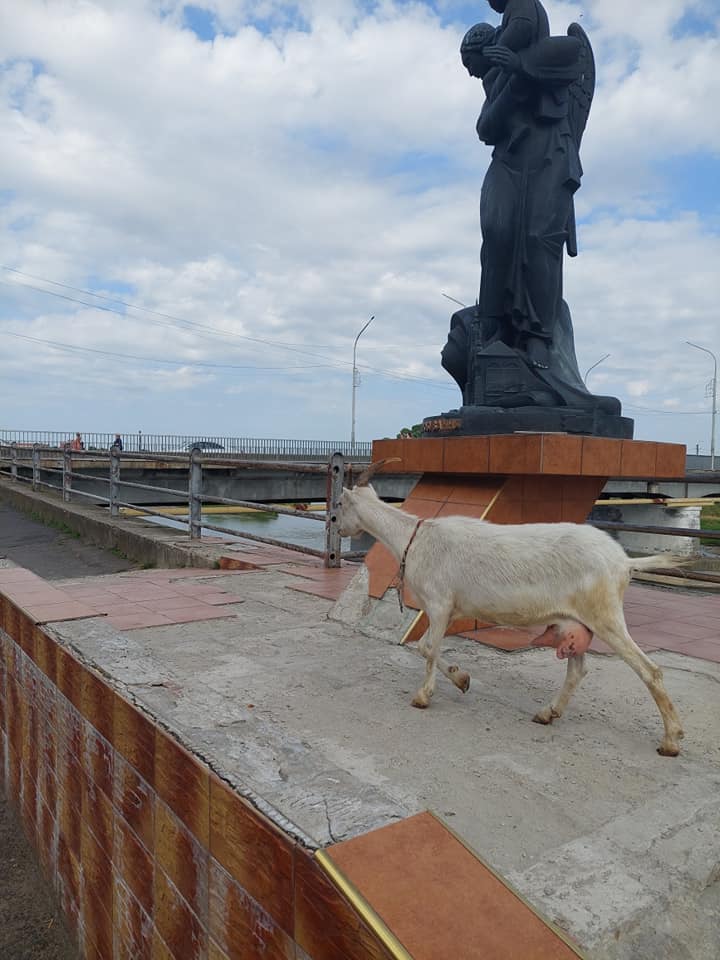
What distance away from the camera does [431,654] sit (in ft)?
10.1

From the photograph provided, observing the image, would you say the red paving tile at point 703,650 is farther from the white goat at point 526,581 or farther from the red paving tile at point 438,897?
the red paving tile at point 438,897

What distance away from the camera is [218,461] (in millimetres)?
7195

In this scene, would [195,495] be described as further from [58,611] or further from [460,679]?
[460,679]

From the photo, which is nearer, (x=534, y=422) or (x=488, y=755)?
(x=488, y=755)

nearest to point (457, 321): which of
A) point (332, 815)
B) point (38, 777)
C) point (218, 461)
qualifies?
point (218, 461)

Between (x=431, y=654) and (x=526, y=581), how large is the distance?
21.9 inches

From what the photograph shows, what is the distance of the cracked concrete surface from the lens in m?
1.79

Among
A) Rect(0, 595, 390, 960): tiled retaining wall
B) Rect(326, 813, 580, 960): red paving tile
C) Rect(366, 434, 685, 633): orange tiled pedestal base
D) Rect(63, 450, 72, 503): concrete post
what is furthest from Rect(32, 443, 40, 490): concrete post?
Rect(326, 813, 580, 960): red paving tile

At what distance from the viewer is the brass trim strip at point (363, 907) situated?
1476 millimetres

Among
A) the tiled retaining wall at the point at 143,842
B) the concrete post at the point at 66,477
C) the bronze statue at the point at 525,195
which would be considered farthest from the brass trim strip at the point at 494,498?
the concrete post at the point at 66,477

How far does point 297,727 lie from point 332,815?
2.66 ft

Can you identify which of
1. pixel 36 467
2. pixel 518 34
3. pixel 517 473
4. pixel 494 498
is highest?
pixel 518 34

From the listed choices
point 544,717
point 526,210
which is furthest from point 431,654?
point 526,210

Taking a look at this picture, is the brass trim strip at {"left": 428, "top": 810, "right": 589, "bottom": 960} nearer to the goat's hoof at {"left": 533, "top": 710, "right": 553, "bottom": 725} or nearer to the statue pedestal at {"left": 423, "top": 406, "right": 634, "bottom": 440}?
the goat's hoof at {"left": 533, "top": 710, "right": 553, "bottom": 725}
